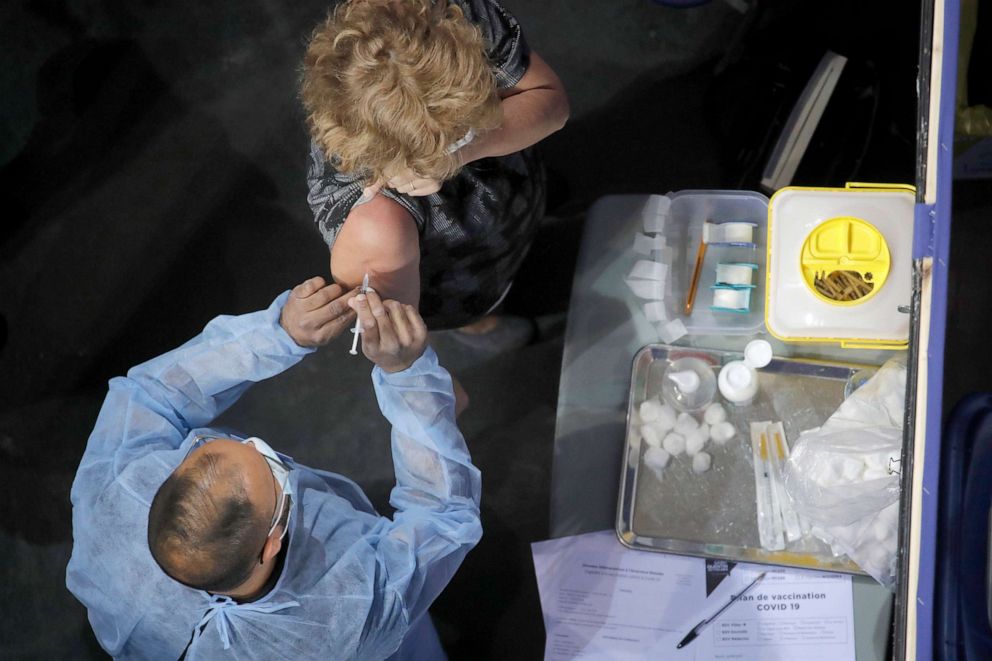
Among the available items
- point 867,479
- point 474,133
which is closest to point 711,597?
point 867,479

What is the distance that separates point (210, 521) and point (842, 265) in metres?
0.97

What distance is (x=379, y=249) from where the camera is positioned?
124 cm

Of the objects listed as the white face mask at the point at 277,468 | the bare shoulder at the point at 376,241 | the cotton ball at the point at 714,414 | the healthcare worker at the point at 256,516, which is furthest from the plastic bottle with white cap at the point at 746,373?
the white face mask at the point at 277,468

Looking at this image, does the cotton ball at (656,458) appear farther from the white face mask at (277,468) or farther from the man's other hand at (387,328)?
the white face mask at (277,468)

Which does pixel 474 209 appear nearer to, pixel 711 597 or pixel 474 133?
pixel 474 133

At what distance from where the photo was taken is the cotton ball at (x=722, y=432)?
137 centimetres

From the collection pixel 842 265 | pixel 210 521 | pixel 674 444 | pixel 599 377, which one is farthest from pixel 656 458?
pixel 210 521

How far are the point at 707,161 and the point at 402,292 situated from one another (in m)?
1.29

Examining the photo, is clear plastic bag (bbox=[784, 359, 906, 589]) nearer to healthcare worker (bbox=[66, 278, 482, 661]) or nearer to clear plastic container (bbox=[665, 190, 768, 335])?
clear plastic container (bbox=[665, 190, 768, 335])

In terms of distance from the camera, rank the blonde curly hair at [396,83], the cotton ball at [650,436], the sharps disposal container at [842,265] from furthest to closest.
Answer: the cotton ball at [650,436], the sharps disposal container at [842,265], the blonde curly hair at [396,83]

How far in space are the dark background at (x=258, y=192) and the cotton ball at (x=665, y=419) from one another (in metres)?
0.84

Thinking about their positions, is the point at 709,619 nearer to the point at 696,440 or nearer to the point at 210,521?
the point at 696,440

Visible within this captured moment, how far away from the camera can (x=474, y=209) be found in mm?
1389

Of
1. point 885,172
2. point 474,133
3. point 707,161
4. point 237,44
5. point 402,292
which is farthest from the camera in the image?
point 237,44
